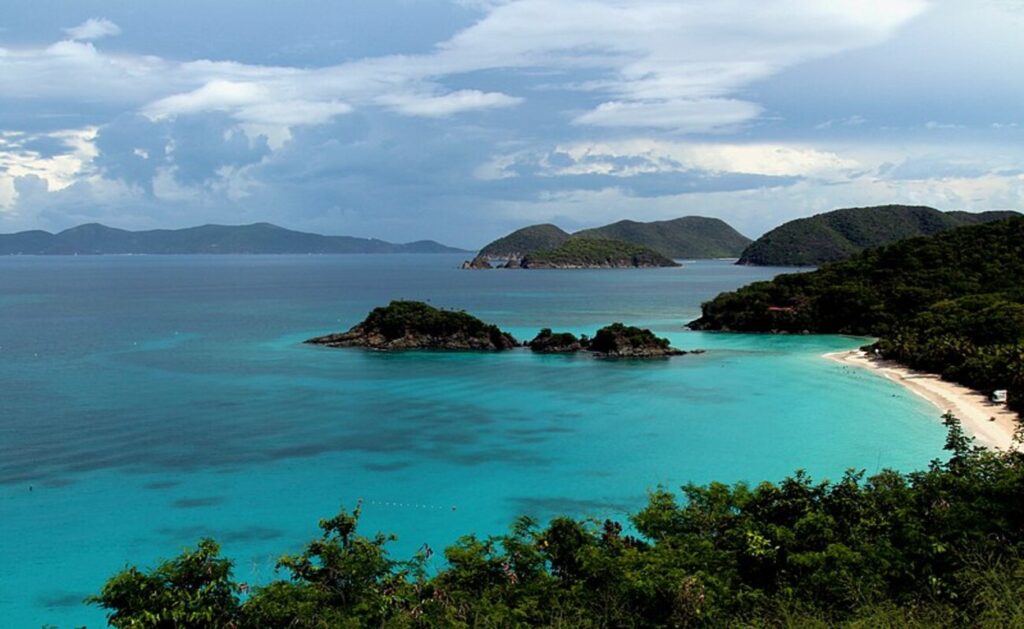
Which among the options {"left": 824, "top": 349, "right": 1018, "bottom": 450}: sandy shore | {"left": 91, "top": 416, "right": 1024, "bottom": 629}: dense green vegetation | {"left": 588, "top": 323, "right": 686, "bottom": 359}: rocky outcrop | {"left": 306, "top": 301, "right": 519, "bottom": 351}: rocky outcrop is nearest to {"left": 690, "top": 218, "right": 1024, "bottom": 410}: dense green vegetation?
{"left": 824, "top": 349, "right": 1018, "bottom": 450}: sandy shore

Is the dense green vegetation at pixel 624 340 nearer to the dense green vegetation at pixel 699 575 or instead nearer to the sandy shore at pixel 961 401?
the sandy shore at pixel 961 401

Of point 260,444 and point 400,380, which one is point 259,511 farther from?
point 400,380

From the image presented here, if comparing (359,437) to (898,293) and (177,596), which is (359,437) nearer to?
(177,596)

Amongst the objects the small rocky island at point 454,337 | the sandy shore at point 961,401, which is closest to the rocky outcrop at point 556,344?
the small rocky island at point 454,337

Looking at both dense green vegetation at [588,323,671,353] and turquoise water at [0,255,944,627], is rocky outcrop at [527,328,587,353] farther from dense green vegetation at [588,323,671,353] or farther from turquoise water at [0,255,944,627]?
dense green vegetation at [588,323,671,353]

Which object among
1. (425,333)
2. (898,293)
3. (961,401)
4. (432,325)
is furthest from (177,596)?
(898,293)

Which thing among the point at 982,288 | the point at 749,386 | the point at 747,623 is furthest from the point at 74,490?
the point at 982,288
